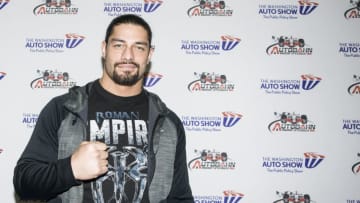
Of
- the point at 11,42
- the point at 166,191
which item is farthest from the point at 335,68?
the point at 11,42

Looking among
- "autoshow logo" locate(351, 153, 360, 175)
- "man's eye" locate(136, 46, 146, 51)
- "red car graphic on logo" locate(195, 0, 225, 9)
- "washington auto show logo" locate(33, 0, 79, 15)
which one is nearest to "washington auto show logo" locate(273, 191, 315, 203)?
"autoshow logo" locate(351, 153, 360, 175)

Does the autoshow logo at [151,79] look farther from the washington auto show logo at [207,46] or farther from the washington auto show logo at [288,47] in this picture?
the washington auto show logo at [288,47]

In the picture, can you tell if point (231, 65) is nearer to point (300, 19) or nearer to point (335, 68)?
point (300, 19)

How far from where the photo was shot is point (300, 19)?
8.92 ft

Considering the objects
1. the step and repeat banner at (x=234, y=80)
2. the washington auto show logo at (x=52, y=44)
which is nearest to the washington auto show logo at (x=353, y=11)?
the step and repeat banner at (x=234, y=80)

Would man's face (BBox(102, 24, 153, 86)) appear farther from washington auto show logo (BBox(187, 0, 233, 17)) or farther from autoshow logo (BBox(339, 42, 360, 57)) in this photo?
autoshow logo (BBox(339, 42, 360, 57))

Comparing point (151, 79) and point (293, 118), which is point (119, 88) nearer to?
point (151, 79)

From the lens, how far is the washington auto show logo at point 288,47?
8.82ft

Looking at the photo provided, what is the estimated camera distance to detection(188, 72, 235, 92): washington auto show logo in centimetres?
263

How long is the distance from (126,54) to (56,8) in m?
1.37

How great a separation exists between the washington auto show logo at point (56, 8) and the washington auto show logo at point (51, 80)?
0.47 metres

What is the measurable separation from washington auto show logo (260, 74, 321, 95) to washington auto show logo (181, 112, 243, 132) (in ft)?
1.27

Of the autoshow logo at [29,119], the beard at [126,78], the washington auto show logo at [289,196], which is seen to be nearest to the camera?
the beard at [126,78]

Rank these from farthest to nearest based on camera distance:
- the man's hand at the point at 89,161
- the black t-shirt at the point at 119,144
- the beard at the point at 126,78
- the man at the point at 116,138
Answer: the beard at the point at 126,78 < the black t-shirt at the point at 119,144 < the man at the point at 116,138 < the man's hand at the point at 89,161
